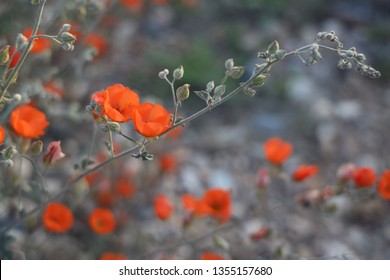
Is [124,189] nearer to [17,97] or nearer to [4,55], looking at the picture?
[17,97]

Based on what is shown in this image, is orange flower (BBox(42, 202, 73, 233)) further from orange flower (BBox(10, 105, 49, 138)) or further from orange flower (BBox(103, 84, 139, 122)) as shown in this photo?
orange flower (BBox(103, 84, 139, 122))

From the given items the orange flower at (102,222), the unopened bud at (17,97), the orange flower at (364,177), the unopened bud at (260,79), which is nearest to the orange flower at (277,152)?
the orange flower at (364,177)

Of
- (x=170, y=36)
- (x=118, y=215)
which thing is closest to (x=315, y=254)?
(x=118, y=215)

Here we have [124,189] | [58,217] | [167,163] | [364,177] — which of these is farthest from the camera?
[167,163]

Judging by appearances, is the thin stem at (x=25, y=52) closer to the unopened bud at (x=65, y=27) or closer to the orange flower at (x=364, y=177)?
the unopened bud at (x=65, y=27)

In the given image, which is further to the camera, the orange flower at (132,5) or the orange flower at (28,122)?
the orange flower at (132,5)

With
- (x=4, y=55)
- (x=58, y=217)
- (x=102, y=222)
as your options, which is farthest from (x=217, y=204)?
(x=4, y=55)
